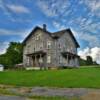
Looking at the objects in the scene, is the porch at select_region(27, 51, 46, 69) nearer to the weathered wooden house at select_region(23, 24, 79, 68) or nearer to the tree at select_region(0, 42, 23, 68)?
the weathered wooden house at select_region(23, 24, 79, 68)

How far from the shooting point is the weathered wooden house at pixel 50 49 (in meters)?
59.1

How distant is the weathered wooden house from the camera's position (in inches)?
2325

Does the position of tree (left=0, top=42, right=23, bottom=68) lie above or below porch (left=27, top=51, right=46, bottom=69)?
above

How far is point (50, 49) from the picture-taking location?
5938 centimetres

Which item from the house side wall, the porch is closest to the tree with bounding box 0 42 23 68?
the porch

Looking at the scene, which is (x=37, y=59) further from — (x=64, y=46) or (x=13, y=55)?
(x=13, y=55)

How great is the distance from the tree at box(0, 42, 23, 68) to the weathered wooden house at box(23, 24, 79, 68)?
18101 millimetres

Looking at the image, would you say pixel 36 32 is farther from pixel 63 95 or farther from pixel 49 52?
pixel 63 95

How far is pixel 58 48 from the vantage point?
59.6m

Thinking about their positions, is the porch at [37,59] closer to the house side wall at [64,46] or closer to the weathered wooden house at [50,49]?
the weathered wooden house at [50,49]

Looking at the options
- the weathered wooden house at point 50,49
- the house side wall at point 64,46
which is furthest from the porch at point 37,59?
the house side wall at point 64,46

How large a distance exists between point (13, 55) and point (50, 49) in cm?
2868

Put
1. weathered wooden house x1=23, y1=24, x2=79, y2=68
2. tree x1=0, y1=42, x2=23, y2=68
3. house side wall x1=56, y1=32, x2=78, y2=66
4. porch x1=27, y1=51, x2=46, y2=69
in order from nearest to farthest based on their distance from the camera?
1. weathered wooden house x1=23, y1=24, x2=79, y2=68
2. house side wall x1=56, y1=32, x2=78, y2=66
3. porch x1=27, y1=51, x2=46, y2=69
4. tree x1=0, y1=42, x2=23, y2=68

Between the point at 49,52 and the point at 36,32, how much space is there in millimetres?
6637
